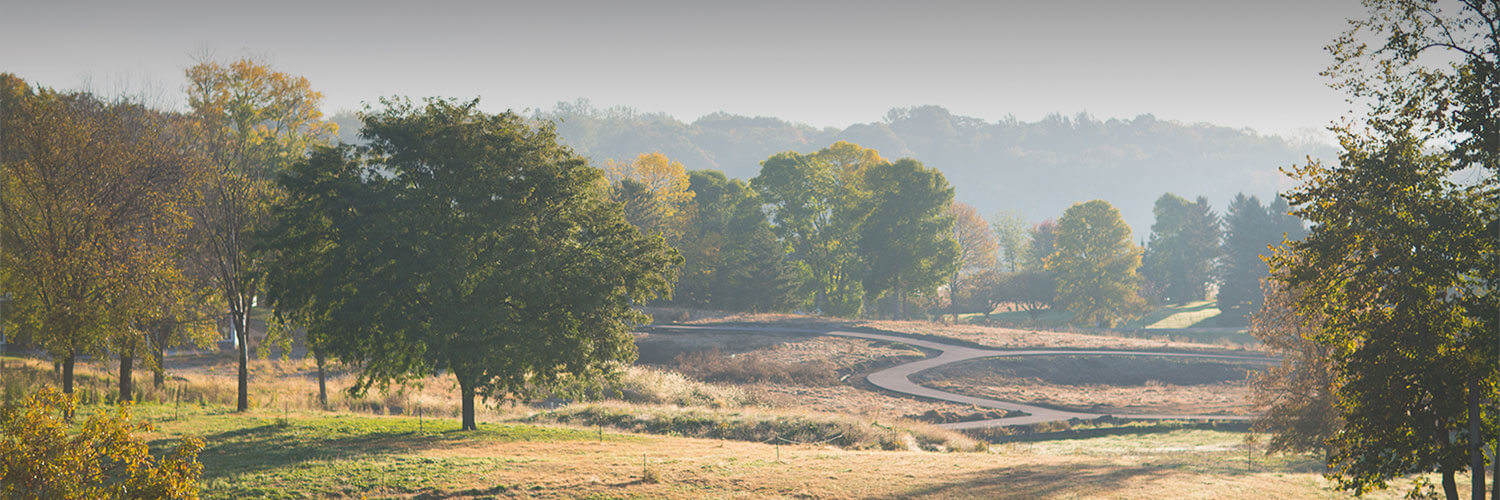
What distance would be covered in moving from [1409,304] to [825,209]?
69.3 meters

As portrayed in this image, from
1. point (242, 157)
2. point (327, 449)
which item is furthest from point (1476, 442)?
point (242, 157)

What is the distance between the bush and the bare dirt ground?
148ft

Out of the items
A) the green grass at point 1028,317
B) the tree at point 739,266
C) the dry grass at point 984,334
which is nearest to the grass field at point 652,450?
the dry grass at point 984,334

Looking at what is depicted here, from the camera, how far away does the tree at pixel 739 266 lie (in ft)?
251

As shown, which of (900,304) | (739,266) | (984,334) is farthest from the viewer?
(900,304)

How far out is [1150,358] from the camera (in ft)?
199

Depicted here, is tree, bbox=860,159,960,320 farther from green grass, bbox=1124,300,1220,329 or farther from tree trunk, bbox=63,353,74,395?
tree trunk, bbox=63,353,74,395

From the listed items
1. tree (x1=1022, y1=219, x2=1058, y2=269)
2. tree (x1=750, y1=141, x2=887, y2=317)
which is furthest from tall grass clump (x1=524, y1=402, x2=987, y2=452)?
tree (x1=1022, y1=219, x2=1058, y2=269)

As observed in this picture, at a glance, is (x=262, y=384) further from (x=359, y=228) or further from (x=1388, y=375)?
(x=1388, y=375)

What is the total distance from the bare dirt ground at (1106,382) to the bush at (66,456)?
4513 centimetres

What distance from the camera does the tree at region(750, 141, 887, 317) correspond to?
81.7 m

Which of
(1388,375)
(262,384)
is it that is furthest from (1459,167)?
(262,384)

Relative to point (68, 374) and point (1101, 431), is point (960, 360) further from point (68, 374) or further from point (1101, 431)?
point (68, 374)

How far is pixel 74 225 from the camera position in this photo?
87.1ft
